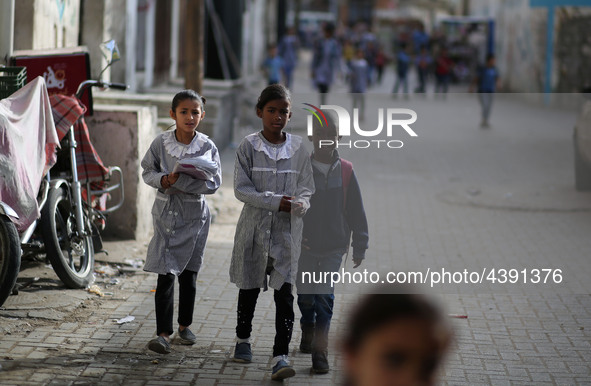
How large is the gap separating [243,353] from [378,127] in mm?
1478

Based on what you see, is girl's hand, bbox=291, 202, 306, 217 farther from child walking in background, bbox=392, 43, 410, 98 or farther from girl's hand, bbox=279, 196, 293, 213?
child walking in background, bbox=392, 43, 410, 98

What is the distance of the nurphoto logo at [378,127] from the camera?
519 centimetres

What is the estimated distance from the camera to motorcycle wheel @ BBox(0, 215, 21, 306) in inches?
206

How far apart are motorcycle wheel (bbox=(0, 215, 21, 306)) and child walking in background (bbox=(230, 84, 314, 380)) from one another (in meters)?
1.29

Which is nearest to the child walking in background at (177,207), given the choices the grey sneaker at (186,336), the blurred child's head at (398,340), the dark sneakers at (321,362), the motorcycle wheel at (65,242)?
Result: the grey sneaker at (186,336)

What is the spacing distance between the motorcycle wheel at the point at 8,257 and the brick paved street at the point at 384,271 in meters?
0.30

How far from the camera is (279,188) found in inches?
194

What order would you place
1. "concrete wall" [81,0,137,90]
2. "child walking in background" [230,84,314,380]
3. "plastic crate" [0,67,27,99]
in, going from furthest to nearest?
"concrete wall" [81,0,137,90] < "plastic crate" [0,67,27,99] < "child walking in background" [230,84,314,380]

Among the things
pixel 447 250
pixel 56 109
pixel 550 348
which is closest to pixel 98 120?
pixel 56 109

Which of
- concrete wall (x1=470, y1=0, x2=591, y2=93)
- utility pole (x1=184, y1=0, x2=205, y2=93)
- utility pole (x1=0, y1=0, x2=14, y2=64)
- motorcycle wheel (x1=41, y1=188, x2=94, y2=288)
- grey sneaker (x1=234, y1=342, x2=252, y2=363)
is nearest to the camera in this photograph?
grey sneaker (x1=234, y1=342, x2=252, y2=363)

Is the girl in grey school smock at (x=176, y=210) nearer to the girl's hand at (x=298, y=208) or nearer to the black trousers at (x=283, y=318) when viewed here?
the black trousers at (x=283, y=318)

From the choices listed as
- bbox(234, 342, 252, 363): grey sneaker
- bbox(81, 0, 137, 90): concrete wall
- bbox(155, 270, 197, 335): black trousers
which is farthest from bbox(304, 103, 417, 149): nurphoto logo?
bbox(81, 0, 137, 90): concrete wall

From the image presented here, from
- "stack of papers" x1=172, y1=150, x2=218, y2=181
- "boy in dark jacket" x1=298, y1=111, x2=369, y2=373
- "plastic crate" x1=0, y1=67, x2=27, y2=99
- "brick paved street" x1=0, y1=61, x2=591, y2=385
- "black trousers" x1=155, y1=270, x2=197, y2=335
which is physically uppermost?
"plastic crate" x1=0, y1=67, x2=27, y2=99

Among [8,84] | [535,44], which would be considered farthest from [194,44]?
[535,44]
